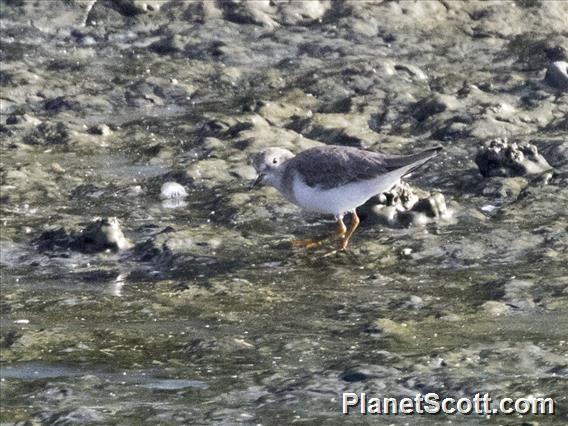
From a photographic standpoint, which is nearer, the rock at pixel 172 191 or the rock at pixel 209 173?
the rock at pixel 172 191

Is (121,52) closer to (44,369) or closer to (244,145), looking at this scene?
(244,145)

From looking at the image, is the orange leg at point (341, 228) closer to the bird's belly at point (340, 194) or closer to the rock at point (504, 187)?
the bird's belly at point (340, 194)

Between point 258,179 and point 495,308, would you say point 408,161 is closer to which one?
point 258,179

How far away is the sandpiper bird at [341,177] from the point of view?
32.2 ft

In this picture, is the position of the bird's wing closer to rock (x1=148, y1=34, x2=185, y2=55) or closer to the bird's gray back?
the bird's gray back

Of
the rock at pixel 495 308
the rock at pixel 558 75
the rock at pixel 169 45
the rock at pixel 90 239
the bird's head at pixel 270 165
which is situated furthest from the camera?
the rock at pixel 169 45

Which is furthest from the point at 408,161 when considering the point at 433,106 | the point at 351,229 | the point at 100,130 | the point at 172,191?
the point at 100,130

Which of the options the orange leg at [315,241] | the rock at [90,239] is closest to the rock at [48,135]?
the rock at [90,239]

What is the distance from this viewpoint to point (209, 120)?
12727 mm

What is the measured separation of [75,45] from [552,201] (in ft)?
22.4

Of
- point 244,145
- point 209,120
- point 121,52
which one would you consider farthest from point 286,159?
point 121,52

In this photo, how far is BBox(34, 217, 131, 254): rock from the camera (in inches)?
385

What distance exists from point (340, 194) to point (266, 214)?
3.02 ft

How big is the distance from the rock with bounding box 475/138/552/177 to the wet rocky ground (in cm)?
2
